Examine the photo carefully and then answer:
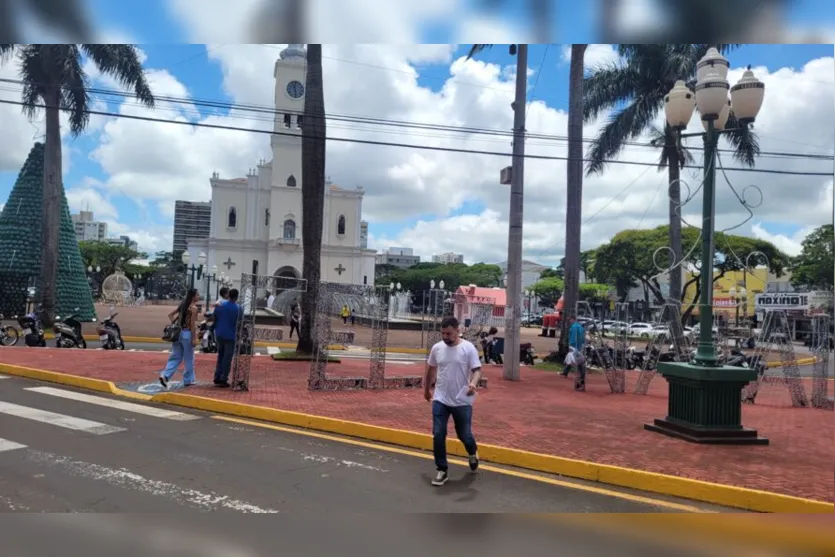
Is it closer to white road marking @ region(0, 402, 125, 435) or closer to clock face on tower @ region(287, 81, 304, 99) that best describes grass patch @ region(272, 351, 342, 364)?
white road marking @ region(0, 402, 125, 435)

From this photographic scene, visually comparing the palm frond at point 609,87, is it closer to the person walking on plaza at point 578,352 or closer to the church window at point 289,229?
the person walking on plaza at point 578,352

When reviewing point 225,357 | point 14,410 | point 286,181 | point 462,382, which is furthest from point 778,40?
point 286,181

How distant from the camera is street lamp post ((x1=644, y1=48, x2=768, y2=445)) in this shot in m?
7.62

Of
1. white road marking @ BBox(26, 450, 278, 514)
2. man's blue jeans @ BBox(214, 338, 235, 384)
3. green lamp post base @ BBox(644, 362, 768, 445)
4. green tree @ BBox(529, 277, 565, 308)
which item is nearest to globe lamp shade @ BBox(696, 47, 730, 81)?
green lamp post base @ BBox(644, 362, 768, 445)

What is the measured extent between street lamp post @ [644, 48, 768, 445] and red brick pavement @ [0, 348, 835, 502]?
0.29m

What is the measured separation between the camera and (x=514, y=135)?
14523 mm

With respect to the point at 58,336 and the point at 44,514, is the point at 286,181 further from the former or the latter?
the point at 44,514

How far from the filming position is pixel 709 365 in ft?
26.0

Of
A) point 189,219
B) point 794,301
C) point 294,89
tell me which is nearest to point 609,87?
point 794,301

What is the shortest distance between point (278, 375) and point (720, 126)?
9033 millimetres

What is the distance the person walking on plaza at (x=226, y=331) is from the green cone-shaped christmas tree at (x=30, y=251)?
57.9ft

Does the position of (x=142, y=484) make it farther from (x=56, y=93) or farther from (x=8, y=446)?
(x=56, y=93)

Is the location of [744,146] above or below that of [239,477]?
above

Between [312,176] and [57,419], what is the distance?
906 centimetres
